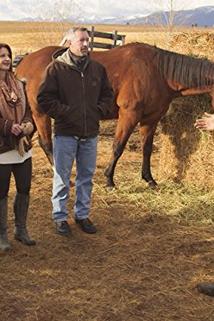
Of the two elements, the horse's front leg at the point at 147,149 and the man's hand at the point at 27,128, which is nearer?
the man's hand at the point at 27,128

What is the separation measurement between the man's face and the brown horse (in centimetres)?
197

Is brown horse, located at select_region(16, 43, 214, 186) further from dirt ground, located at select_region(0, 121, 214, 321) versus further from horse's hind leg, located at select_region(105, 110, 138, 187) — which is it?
dirt ground, located at select_region(0, 121, 214, 321)

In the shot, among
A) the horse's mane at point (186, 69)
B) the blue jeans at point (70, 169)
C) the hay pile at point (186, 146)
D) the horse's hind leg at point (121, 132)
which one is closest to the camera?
the blue jeans at point (70, 169)

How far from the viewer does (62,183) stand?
5020mm

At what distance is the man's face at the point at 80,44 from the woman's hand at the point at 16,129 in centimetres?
92

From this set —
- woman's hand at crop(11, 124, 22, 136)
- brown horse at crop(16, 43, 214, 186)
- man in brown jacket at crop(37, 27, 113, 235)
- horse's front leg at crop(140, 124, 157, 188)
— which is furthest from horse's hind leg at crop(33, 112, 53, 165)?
woman's hand at crop(11, 124, 22, 136)

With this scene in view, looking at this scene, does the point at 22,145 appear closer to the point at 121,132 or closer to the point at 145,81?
the point at 121,132

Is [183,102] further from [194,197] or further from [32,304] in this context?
[32,304]

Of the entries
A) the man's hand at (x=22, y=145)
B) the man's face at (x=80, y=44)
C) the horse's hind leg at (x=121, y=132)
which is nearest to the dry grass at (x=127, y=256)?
the horse's hind leg at (x=121, y=132)

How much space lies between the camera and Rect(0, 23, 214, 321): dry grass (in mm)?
3654

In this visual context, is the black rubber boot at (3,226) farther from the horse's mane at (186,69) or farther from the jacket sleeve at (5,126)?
the horse's mane at (186,69)

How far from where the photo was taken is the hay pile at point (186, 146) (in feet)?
22.4

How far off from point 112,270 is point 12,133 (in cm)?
145

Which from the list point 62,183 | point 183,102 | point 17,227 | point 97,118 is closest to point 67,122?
point 97,118
